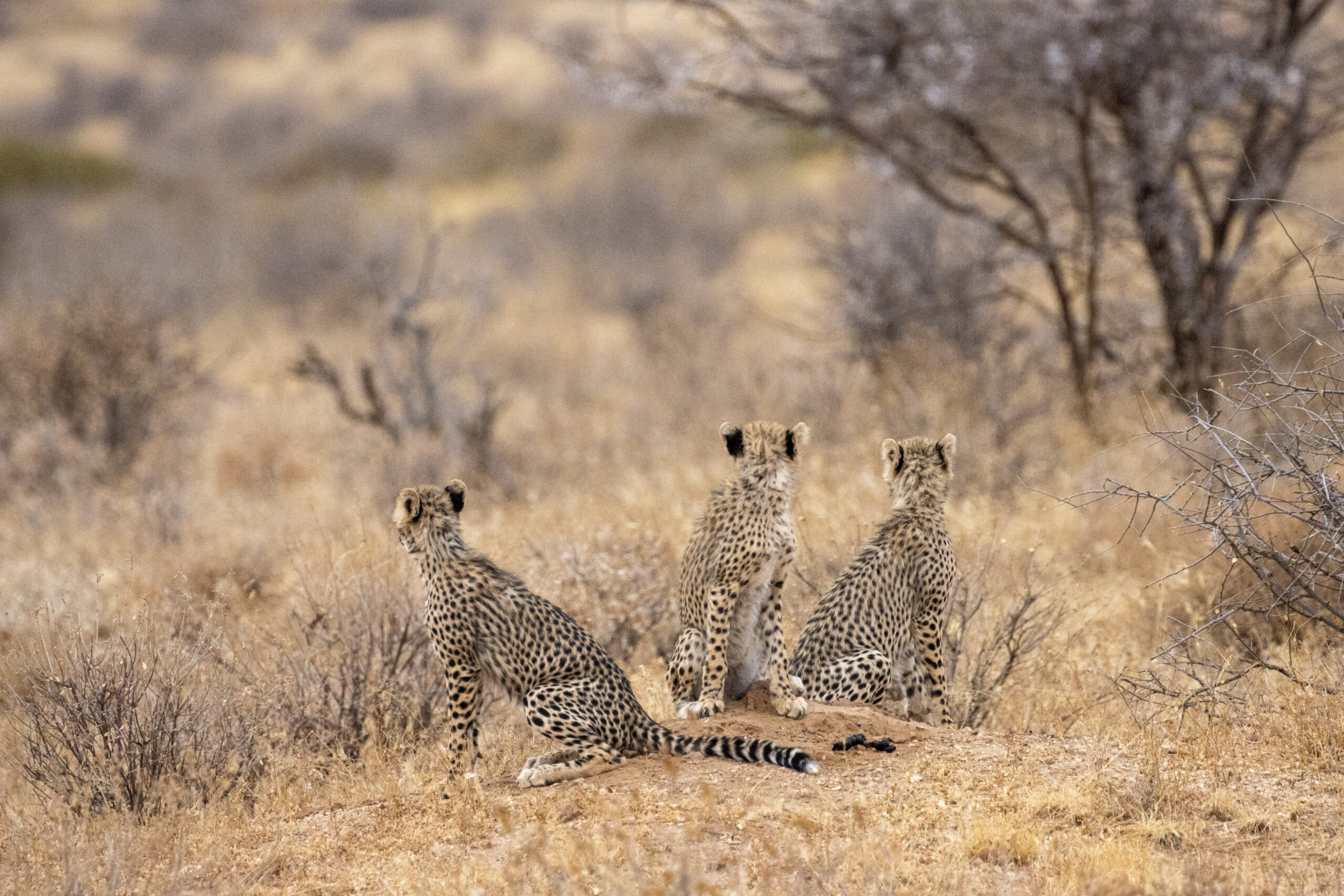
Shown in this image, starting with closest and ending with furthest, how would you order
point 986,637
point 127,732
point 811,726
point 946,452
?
point 811,726, point 127,732, point 946,452, point 986,637

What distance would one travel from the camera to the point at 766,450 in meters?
5.32

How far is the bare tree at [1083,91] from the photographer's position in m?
9.95

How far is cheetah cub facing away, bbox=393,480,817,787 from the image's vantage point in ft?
15.8

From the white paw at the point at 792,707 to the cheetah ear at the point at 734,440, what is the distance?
92 cm

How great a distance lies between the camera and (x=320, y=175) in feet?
106

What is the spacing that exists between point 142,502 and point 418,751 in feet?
16.6

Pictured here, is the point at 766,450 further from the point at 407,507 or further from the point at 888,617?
the point at 407,507

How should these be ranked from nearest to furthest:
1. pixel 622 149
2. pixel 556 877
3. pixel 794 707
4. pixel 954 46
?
1. pixel 556 877
2. pixel 794 707
3. pixel 954 46
4. pixel 622 149

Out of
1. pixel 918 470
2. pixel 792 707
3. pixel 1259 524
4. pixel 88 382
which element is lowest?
pixel 792 707

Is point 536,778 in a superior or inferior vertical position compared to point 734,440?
inferior

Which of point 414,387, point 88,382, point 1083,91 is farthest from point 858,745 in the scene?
point 88,382

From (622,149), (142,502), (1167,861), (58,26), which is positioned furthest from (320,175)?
(1167,861)

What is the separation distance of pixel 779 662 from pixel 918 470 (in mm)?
1098

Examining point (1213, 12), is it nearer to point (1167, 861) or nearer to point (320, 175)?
point (1167, 861)
